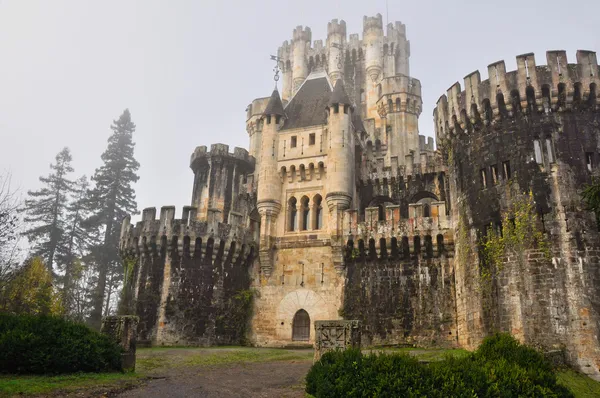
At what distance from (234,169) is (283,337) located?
1437cm

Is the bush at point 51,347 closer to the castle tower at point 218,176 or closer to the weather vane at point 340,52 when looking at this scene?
the castle tower at point 218,176

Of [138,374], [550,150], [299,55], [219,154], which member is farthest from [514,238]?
[299,55]

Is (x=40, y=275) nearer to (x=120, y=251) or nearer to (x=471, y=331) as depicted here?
(x=120, y=251)

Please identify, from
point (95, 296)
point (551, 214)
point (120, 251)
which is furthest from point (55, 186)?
point (551, 214)

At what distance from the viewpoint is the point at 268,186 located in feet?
106

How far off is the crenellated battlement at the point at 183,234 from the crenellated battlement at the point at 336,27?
29.2 m

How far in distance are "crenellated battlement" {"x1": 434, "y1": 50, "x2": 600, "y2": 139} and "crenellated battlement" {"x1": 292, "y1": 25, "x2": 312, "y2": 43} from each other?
101 ft

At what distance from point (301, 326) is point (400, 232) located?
8.28 metres

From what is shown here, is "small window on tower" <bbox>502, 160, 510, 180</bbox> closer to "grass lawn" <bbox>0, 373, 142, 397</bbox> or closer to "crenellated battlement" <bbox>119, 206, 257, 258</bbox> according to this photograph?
"crenellated battlement" <bbox>119, 206, 257, 258</bbox>

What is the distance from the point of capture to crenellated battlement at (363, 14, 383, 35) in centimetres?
5144

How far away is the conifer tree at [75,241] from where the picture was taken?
45.1 m

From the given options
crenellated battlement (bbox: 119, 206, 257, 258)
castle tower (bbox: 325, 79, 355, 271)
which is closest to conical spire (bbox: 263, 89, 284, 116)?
castle tower (bbox: 325, 79, 355, 271)

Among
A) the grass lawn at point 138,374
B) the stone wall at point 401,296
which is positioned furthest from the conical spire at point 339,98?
the grass lawn at point 138,374

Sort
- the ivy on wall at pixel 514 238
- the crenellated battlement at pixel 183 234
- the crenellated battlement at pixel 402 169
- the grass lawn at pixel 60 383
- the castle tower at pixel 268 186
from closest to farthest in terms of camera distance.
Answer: the grass lawn at pixel 60 383 < the ivy on wall at pixel 514 238 < the crenellated battlement at pixel 183 234 < the castle tower at pixel 268 186 < the crenellated battlement at pixel 402 169
